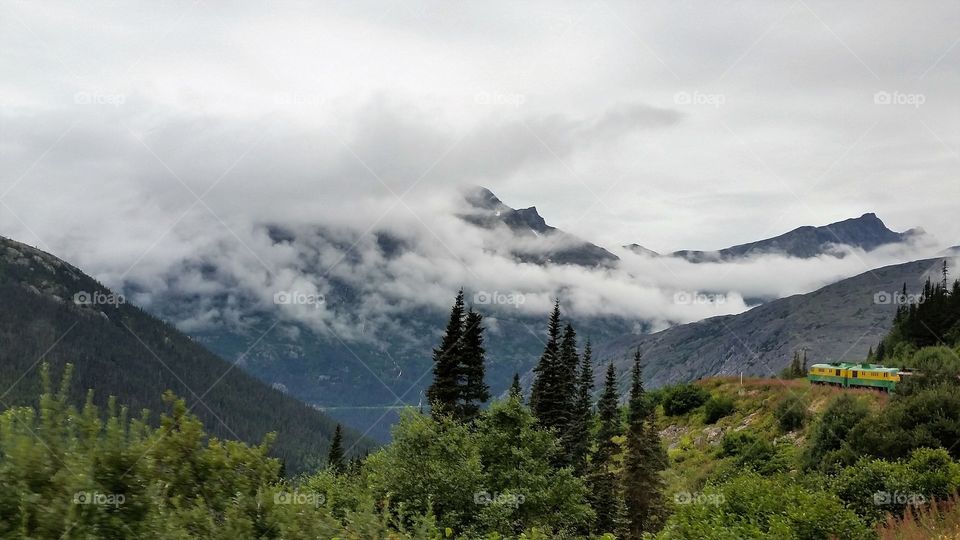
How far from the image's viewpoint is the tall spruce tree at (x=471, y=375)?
47.6 meters

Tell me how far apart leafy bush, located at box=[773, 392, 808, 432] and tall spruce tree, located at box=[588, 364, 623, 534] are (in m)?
12.3

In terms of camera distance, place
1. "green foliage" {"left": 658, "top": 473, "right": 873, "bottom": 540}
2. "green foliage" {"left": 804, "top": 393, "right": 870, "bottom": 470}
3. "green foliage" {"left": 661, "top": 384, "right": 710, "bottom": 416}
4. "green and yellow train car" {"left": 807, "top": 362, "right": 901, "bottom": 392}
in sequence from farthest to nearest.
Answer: "green foliage" {"left": 661, "top": 384, "right": 710, "bottom": 416}
"green and yellow train car" {"left": 807, "top": 362, "right": 901, "bottom": 392}
"green foliage" {"left": 804, "top": 393, "right": 870, "bottom": 470}
"green foliage" {"left": 658, "top": 473, "right": 873, "bottom": 540}

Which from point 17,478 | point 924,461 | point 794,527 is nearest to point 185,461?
point 17,478

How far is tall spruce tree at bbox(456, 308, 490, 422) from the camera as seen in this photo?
47.6 metres

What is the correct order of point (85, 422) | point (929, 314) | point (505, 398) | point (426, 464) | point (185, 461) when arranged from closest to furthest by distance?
point (85, 422)
point (185, 461)
point (426, 464)
point (505, 398)
point (929, 314)

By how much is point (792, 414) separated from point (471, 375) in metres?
24.7

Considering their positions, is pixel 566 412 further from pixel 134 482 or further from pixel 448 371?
pixel 134 482

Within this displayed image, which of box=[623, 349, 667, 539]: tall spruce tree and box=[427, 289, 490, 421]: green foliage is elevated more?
box=[427, 289, 490, 421]: green foliage

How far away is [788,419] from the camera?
167 ft

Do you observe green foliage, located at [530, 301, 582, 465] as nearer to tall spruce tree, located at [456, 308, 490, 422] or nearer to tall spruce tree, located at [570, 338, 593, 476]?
tall spruce tree, located at [570, 338, 593, 476]

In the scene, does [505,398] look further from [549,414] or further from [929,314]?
[929,314]

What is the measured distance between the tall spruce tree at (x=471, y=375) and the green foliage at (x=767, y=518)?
29.8 metres

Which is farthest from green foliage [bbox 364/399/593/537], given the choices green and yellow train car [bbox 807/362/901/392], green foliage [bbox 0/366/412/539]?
green and yellow train car [bbox 807/362/901/392]

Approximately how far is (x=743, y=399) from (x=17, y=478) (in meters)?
65.5
